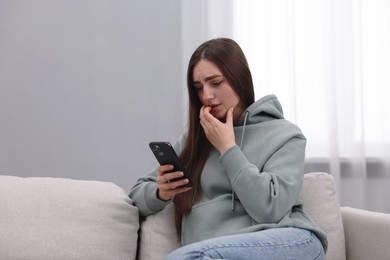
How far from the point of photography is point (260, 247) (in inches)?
55.5

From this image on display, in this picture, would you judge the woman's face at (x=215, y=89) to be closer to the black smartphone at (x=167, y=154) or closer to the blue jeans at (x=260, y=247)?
the black smartphone at (x=167, y=154)

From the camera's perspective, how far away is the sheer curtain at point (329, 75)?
9.24ft

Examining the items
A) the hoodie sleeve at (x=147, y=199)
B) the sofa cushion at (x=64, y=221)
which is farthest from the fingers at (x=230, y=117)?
the sofa cushion at (x=64, y=221)

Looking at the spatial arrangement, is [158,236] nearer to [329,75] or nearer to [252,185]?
[252,185]

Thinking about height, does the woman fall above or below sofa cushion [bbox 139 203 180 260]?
above

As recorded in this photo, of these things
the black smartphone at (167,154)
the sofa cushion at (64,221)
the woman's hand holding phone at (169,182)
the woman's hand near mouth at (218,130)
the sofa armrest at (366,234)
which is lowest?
the sofa armrest at (366,234)

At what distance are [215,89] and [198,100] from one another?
5.2 inches

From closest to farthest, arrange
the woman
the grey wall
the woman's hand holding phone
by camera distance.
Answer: the woman, the woman's hand holding phone, the grey wall

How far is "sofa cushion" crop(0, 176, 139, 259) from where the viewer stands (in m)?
1.67

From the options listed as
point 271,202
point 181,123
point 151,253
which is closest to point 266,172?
point 271,202

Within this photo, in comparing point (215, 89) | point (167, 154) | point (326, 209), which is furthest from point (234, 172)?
point (326, 209)

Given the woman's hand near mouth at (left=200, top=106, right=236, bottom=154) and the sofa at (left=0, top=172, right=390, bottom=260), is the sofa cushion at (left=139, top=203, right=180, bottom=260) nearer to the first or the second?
the sofa at (left=0, top=172, right=390, bottom=260)

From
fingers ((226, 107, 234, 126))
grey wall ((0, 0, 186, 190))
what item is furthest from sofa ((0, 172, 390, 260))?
grey wall ((0, 0, 186, 190))

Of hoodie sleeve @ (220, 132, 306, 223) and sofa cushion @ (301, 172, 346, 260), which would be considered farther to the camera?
sofa cushion @ (301, 172, 346, 260)
